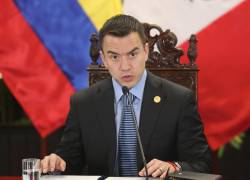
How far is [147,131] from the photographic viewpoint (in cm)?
204

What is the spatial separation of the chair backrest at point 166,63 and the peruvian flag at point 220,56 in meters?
0.26

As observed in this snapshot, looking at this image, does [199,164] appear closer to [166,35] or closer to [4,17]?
[166,35]

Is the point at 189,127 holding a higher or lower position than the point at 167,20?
lower

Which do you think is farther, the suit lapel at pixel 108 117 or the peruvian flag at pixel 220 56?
the peruvian flag at pixel 220 56

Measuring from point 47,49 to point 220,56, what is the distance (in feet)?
3.39

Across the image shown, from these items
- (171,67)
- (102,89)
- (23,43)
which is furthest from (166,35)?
(23,43)

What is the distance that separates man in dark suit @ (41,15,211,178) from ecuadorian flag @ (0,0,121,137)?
75cm

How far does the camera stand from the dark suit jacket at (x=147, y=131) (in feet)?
6.68

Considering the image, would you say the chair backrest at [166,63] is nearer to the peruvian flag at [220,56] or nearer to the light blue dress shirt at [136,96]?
the peruvian flag at [220,56]

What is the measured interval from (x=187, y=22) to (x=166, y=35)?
35 cm

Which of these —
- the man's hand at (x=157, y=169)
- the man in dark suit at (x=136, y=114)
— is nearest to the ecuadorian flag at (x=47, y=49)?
the man in dark suit at (x=136, y=114)

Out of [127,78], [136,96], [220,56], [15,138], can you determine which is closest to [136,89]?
[136,96]

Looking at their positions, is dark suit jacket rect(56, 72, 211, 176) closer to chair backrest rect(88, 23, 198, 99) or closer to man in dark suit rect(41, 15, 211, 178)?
man in dark suit rect(41, 15, 211, 178)

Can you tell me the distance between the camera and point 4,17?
297 centimetres
